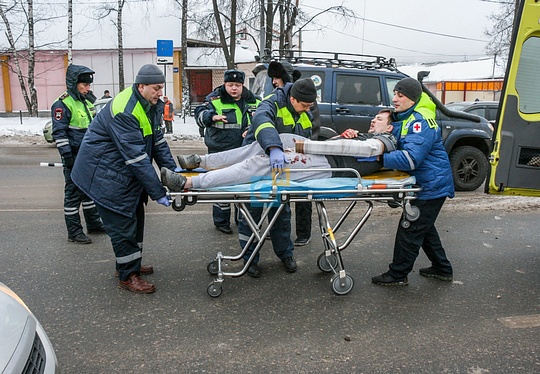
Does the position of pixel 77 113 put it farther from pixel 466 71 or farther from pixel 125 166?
pixel 466 71

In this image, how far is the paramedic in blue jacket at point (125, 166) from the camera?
3.92 meters

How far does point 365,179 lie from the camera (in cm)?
411

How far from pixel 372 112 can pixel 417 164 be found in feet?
15.8

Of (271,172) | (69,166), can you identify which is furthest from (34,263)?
(271,172)

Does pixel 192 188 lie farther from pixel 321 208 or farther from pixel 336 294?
pixel 336 294

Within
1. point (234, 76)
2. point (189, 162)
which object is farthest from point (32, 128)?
point (189, 162)

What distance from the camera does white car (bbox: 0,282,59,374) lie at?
6.67 feet

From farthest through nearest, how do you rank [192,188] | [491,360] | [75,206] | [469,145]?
1. [469,145]
2. [75,206]
3. [192,188]
4. [491,360]

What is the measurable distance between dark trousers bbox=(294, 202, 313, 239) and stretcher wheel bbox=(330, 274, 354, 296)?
1440 millimetres

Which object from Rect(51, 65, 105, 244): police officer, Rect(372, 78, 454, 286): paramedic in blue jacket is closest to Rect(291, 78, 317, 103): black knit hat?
Rect(372, 78, 454, 286): paramedic in blue jacket

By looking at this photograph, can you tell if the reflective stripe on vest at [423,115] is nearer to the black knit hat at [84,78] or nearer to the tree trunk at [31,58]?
the black knit hat at [84,78]

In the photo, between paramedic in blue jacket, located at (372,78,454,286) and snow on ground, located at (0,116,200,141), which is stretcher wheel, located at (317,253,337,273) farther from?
snow on ground, located at (0,116,200,141)

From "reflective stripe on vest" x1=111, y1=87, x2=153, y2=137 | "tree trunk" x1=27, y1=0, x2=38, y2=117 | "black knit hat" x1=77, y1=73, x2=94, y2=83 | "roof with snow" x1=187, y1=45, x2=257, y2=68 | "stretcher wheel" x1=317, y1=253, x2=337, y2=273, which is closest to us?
"reflective stripe on vest" x1=111, y1=87, x2=153, y2=137

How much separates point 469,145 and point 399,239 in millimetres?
5162
